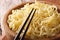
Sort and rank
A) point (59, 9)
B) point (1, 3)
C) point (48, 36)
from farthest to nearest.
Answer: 1. point (1, 3)
2. point (59, 9)
3. point (48, 36)

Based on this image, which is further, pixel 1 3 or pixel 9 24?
pixel 1 3

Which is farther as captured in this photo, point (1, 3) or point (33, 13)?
point (1, 3)

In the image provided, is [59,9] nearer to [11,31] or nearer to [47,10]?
[47,10]

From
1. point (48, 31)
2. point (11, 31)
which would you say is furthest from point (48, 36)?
point (11, 31)

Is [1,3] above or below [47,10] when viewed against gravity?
below

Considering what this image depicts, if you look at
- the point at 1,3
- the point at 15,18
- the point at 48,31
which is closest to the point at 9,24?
the point at 15,18

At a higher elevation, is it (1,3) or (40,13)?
(40,13)

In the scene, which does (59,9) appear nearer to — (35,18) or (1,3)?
(35,18)

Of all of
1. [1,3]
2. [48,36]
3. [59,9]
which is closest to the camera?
[48,36]
